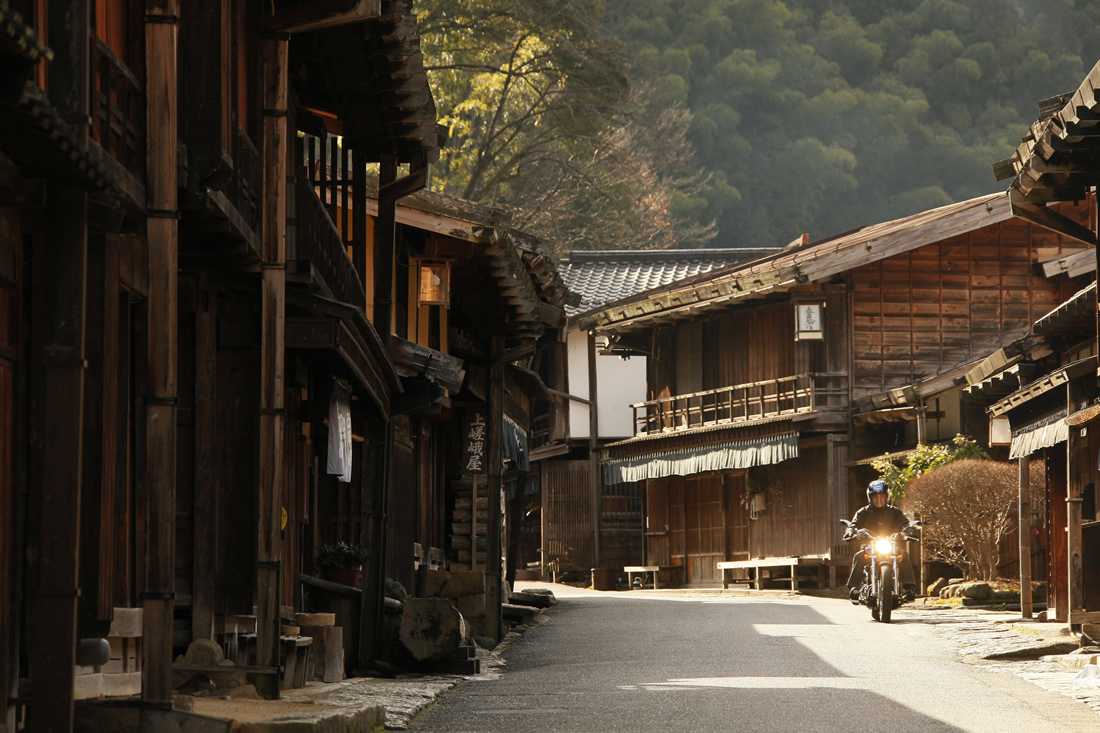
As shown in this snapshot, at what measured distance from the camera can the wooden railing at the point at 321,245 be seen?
11.7 metres

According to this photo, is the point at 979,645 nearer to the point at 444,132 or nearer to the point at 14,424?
the point at 444,132

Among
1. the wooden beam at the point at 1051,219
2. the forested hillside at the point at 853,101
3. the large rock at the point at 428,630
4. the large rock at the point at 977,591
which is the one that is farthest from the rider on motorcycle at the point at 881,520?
the forested hillside at the point at 853,101

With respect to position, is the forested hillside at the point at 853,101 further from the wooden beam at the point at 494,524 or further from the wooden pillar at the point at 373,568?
the wooden pillar at the point at 373,568

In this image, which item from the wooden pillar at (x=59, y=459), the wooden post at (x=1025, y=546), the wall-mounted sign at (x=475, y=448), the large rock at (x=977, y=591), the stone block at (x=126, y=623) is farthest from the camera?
the large rock at (x=977, y=591)

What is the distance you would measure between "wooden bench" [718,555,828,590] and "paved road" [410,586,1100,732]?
9541 mm

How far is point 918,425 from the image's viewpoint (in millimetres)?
27797

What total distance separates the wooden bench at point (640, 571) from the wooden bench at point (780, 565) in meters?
2.62

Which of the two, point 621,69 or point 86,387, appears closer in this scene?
point 86,387

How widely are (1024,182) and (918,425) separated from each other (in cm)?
1372

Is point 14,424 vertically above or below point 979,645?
above

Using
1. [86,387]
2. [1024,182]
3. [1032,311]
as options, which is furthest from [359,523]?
[1032,311]

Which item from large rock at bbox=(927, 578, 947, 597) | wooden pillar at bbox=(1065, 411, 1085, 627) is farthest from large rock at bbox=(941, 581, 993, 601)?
wooden pillar at bbox=(1065, 411, 1085, 627)

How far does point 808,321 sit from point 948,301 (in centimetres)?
315

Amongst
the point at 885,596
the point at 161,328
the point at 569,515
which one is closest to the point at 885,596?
the point at 885,596
